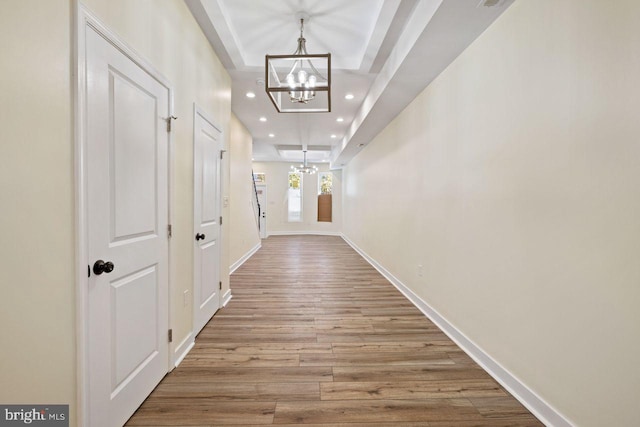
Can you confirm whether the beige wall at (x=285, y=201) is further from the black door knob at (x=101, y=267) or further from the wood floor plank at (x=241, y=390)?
the black door knob at (x=101, y=267)

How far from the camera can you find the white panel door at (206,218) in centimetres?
238

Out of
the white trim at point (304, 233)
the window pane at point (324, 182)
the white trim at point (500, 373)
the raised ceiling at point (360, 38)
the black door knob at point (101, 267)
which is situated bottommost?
the white trim at point (304, 233)

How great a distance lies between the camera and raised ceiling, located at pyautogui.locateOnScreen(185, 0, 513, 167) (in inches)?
80.4

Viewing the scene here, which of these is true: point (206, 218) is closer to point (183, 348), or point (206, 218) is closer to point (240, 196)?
point (183, 348)

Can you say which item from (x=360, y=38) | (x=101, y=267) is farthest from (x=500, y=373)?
(x=360, y=38)

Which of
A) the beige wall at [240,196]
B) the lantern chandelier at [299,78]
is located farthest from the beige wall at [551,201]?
the beige wall at [240,196]

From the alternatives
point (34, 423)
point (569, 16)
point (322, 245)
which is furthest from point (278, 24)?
point (322, 245)

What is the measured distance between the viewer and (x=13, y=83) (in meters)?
0.90

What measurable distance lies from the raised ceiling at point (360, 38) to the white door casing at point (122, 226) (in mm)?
1274

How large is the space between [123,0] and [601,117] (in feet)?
8.47

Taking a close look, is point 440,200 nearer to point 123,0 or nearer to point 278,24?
point 278,24

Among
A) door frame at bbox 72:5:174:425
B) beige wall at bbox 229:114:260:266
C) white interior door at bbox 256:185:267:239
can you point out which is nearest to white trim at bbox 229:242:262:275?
beige wall at bbox 229:114:260:266

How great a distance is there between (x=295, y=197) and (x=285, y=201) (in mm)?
436

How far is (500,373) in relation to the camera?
1.85 metres
